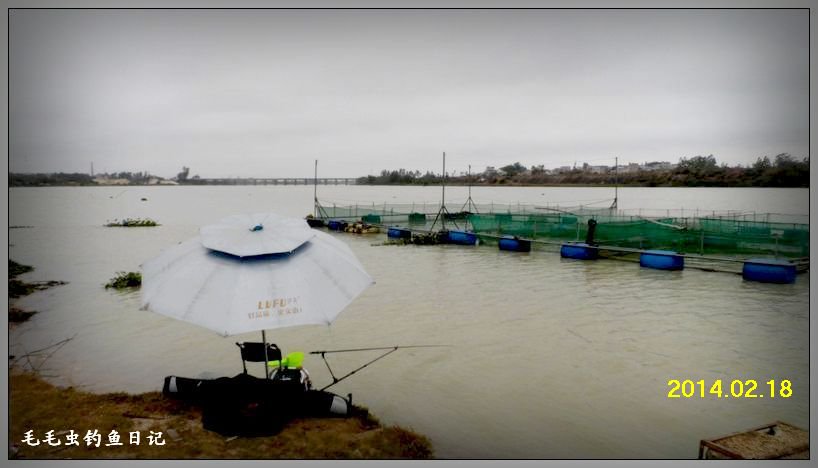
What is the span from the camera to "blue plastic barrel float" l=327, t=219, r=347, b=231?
33.6 metres

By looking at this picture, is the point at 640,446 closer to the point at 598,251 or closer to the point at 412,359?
the point at 412,359

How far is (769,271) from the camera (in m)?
15.3

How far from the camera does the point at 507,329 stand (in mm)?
10250

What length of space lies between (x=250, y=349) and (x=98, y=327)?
6986mm

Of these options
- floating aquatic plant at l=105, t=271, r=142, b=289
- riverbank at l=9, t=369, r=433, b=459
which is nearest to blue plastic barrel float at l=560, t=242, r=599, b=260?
floating aquatic plant at l=105, t=271, r=142, b=289

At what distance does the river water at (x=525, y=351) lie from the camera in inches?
237

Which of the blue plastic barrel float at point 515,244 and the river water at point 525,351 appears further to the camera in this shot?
the blue plastic barrel float at point 515,244

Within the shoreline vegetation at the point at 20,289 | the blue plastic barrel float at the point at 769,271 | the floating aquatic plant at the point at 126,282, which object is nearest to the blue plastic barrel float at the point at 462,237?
the blue plastic barrel float at the point at 769,271

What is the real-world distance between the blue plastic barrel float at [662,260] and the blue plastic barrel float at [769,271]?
1953 millimetres

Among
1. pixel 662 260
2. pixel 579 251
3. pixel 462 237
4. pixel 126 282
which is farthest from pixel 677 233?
pixel 126 282

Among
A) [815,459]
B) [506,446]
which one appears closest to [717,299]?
[815,459]
